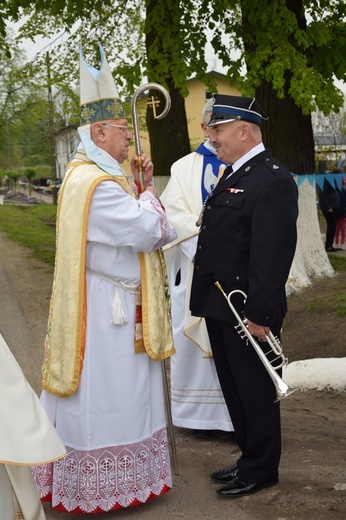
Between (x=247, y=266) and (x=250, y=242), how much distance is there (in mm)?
138

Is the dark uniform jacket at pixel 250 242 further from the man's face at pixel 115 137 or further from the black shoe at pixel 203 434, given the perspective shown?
the black shoe at pixel 203 434

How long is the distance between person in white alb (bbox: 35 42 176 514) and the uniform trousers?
15.8 inches

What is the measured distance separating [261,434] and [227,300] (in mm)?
780

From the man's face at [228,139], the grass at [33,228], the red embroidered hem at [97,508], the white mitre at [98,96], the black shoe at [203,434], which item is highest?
the white mitre at [98,96]

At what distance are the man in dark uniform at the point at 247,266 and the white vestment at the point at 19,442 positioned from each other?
49.1 inches

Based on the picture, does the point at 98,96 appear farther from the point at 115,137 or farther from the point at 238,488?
the point at 238,488

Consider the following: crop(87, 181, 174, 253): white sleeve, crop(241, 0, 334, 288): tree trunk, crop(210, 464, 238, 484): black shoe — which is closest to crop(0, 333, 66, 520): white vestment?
crop(87, 181, 174, 253): white sleeve

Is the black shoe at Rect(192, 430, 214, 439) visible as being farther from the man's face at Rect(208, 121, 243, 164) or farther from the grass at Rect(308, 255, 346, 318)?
the grass at Rect(308, 255, 346, 318)

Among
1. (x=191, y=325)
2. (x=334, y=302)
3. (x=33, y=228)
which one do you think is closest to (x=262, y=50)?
(x=334, y=302)

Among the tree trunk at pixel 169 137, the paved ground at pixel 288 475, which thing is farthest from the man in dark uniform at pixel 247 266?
the tree trunk at pixel 169 137

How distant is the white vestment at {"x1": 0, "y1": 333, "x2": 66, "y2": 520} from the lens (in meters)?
3.80

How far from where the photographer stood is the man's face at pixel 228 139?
15.6ft

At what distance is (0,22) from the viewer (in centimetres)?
1226

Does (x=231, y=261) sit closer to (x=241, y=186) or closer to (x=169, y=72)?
(x=241, y=186)
